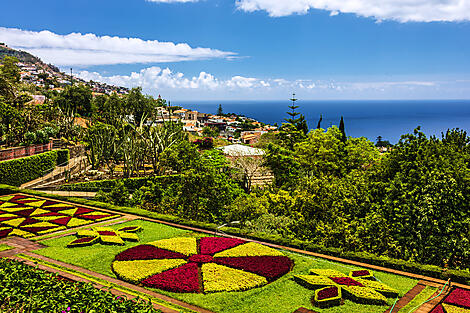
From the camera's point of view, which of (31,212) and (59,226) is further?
(31,212)

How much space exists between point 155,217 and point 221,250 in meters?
6.31

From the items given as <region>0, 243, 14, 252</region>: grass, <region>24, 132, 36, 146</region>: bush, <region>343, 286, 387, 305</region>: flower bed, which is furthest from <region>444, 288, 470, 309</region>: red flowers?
<region>24, 132, 36, 146</region>: bush

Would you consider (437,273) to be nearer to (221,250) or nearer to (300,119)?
(221,250)

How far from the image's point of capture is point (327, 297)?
10344 mm

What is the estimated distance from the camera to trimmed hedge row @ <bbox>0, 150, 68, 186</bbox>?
28.5m

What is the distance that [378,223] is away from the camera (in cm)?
1619

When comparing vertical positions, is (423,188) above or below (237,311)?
above

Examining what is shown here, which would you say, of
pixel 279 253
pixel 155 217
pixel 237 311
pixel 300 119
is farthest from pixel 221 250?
pixel 300 119

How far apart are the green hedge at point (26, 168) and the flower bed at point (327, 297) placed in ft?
88.3

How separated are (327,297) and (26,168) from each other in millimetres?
29164

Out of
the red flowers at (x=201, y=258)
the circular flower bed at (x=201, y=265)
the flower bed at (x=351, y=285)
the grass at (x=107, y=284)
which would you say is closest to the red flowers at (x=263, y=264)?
the circular flower bed at (x=201, y=265)

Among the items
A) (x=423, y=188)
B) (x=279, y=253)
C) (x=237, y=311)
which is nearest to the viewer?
(x=237, y=311)

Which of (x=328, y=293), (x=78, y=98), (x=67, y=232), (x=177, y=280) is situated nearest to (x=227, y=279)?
(x=177, y=280)

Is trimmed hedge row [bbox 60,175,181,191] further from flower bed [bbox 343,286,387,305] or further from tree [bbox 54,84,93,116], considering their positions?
tree [bbox 54,84,93,116]
